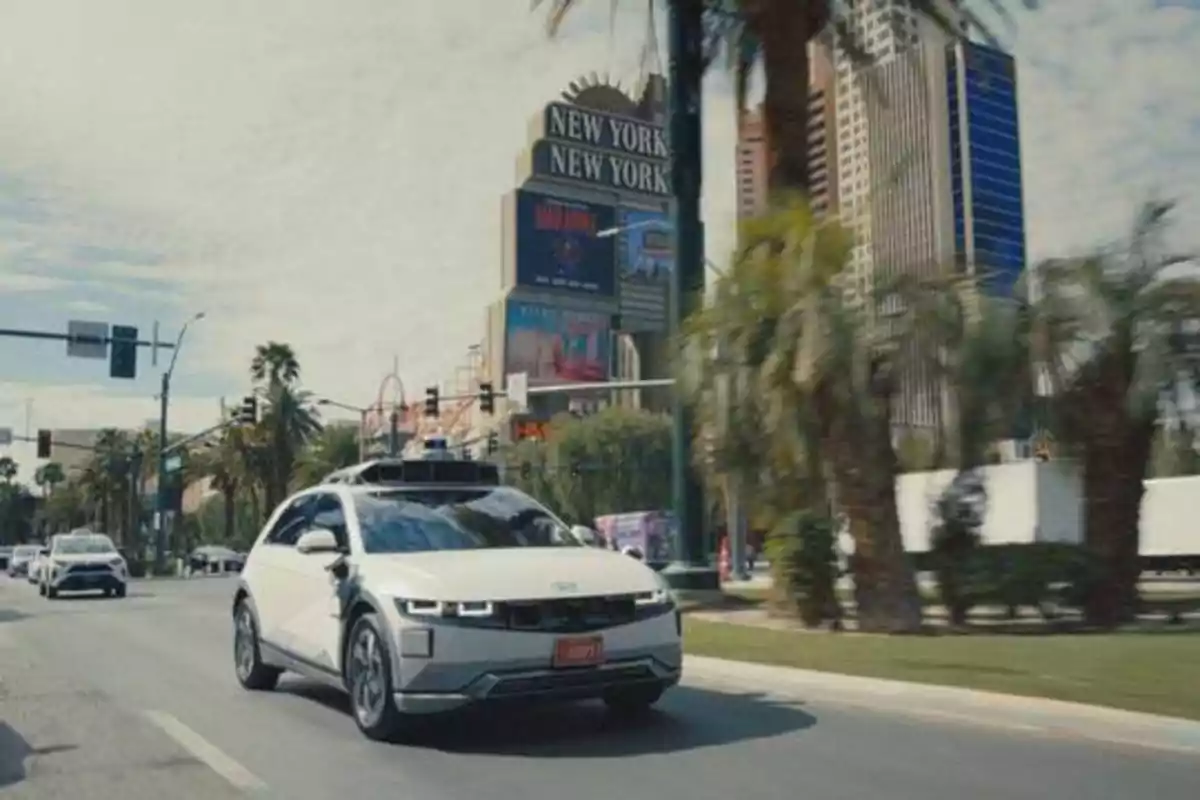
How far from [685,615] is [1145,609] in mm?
6753

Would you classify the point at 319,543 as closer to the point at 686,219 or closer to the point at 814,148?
the point at 686,219

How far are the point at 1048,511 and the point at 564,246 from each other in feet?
260

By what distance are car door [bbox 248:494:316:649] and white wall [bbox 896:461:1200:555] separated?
66.6 ft

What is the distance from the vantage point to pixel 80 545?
36.1 metres

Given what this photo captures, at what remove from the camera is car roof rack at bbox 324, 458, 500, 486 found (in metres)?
10.9

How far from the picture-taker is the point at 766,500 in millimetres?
20219

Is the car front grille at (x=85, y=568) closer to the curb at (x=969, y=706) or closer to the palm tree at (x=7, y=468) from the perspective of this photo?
the curb at (x=969, y=706)

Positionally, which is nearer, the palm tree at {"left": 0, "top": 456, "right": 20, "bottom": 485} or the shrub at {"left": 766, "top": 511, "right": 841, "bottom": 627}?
the shrub at {"left": 766, "top": 511, "right": 841, "bottom": 627}

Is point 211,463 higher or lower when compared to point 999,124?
lower

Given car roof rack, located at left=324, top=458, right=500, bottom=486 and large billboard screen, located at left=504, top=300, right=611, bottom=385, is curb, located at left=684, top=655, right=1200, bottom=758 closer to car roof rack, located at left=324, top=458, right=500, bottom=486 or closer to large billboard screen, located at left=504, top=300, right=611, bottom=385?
car roof rack, located at left=324, top=458, right=500, bottom=486

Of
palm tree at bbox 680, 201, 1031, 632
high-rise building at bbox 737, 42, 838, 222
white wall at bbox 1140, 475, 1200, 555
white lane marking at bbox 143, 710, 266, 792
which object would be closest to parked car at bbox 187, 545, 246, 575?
high-rise building at bbox 737, 42, 838, 222

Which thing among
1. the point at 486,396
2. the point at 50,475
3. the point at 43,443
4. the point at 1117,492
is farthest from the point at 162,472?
the point at 50,475

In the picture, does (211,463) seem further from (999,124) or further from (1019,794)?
(1019,794)

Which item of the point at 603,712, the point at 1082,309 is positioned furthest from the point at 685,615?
the point at 603,712
